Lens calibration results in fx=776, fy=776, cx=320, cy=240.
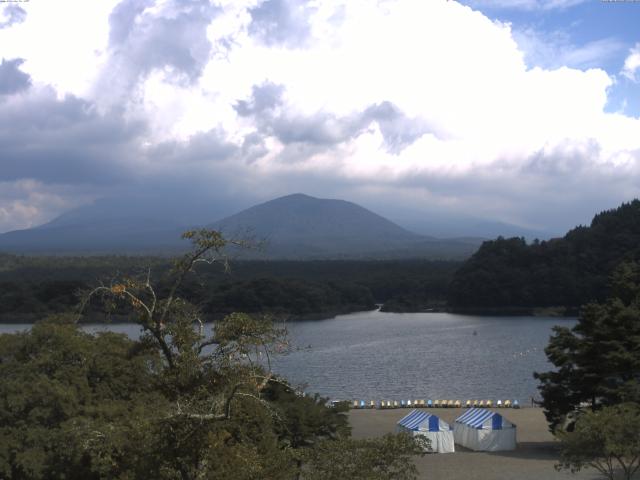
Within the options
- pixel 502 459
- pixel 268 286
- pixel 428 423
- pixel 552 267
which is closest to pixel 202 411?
pixel 502 459

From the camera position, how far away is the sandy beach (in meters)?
15.5

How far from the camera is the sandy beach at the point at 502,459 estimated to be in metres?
15.5

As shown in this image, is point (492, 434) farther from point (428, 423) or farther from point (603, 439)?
point (603, 439)

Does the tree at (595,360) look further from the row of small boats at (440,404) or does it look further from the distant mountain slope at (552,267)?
the distant mountain slope at (552,267)

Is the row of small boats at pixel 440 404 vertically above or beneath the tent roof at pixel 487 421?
beneath

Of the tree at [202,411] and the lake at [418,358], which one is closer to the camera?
the tree at [202,411]

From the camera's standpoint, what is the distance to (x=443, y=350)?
138 feet

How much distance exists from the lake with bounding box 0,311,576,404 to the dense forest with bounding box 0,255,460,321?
3570 mm

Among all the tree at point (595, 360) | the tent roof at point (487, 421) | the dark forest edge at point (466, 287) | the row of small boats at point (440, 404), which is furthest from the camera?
the dark forest edge at point (466, 287)

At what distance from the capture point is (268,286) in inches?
2457

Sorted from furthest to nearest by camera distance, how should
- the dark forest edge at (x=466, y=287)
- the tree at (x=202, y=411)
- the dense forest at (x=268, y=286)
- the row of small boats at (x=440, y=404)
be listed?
A: the dark forest edge at (x=466, y=287) → the dense forest at (x=268, y=286) → the row of small boats at (x=440, y=404) → the tree at (x=202, y=411)

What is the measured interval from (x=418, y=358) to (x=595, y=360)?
21.9 m

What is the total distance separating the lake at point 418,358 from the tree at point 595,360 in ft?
27.1

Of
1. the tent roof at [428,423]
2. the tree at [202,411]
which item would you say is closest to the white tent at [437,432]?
the tent roof at [428,423]
